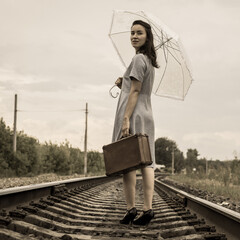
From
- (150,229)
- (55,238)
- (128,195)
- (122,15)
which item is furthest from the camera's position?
(122,15)

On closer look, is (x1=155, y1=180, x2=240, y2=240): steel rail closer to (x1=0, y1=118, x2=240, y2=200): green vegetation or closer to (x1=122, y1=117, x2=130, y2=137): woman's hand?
(x1=122, y1=117, x2=130, y2=137): woman's hand

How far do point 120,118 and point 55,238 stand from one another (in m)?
1.33

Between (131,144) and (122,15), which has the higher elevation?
(122,15)

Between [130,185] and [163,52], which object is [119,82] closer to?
[130,185]

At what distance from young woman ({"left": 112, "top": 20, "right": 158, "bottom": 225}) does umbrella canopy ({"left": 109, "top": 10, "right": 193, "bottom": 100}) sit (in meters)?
1.25

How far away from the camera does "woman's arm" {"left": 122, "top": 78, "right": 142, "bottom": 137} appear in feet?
11.7

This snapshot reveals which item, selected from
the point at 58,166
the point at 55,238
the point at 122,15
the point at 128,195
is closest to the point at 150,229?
the point at 128,195

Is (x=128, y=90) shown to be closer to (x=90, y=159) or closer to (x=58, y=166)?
(x=58, y=166)

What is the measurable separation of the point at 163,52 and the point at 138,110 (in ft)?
5.99

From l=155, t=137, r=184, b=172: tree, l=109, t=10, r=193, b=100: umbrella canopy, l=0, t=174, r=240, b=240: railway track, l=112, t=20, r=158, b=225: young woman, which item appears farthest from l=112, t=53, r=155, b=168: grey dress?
l=155, t=137, r=184, b=172: tree

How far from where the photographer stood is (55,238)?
9.30 ft

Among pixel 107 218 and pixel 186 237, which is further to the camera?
pixel 107 218

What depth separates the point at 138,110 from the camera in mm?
3705

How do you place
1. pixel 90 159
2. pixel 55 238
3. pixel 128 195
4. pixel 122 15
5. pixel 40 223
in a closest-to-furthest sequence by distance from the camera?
pixel 55 238 → pixel 40 223 → pixel 128 195 → pixel 122 15 → pixel 90 159
